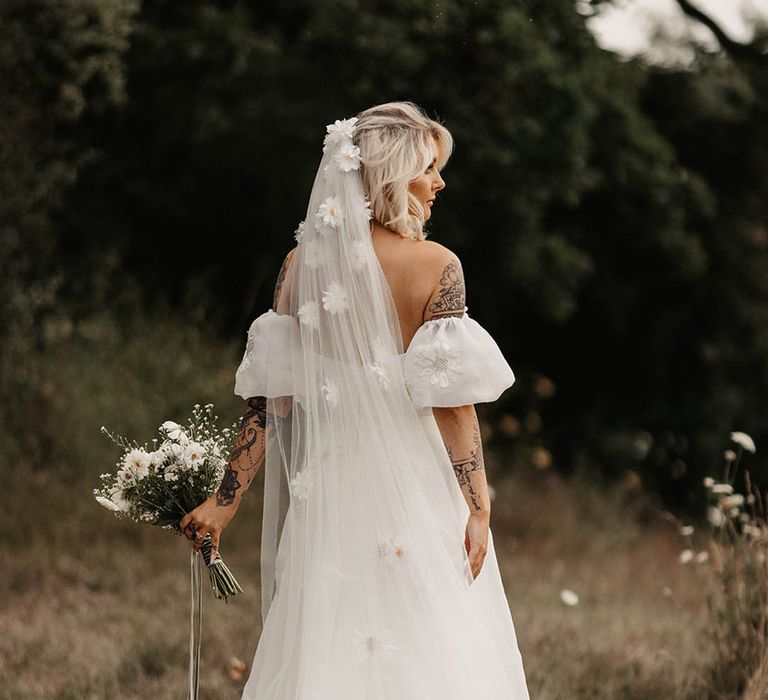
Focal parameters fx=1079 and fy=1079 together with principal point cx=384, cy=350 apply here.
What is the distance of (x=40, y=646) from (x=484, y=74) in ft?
15.7

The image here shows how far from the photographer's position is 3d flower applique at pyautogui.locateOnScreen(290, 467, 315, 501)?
9.51 feet

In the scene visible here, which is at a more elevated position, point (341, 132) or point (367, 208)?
point (341, 132)

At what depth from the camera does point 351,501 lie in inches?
113

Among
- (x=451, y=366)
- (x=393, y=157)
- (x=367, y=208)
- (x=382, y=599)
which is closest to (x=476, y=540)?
(x=382, y=599)

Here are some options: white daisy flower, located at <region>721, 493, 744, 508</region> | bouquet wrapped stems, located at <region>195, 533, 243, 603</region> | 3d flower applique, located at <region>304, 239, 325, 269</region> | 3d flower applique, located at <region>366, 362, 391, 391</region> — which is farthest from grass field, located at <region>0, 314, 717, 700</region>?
3d flower applique, located at <region>304, 239, 325, 269</region>

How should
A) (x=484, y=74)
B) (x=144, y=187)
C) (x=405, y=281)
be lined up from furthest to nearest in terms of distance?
(x=144, y=187)
(x=484, y=74)
(x=405, y=281)

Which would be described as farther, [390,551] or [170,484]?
[170,484]

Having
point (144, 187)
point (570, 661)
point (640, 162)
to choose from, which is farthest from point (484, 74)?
point (570, 661)

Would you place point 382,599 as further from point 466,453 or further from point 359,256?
point 359,256

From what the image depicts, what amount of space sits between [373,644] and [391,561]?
0.21 meters

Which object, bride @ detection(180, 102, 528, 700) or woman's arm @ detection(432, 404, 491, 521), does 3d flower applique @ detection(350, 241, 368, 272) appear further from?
woman's arm @ detection(432, 404, 491, 521)

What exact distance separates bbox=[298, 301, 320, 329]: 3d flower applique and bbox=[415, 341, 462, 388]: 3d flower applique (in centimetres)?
35

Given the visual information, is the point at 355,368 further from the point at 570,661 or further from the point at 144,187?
the point at 144,187

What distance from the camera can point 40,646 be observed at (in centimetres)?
486
